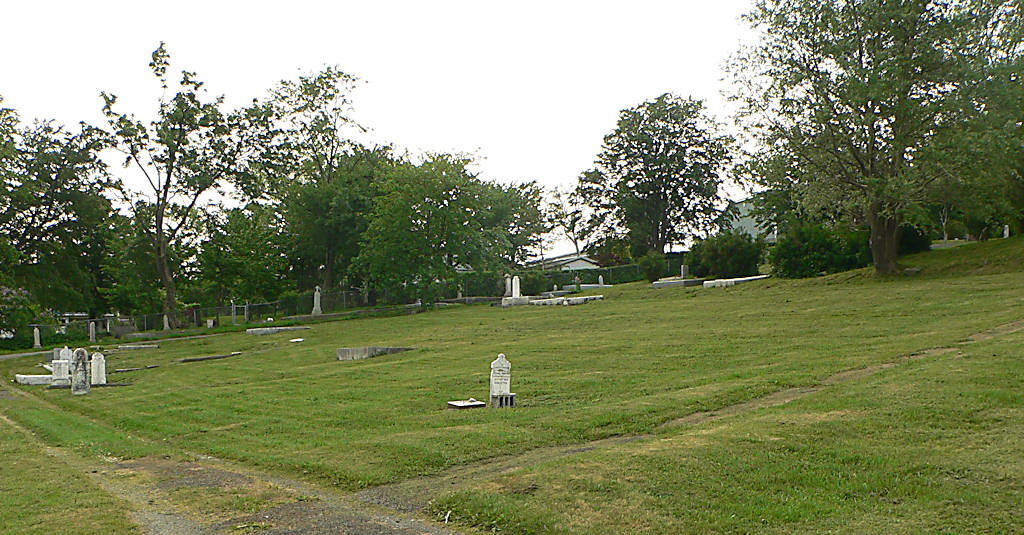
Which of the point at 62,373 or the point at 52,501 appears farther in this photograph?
the point at 62,373

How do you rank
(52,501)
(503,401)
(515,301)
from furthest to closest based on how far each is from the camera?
(515,301)
(503,401)
(52,501)

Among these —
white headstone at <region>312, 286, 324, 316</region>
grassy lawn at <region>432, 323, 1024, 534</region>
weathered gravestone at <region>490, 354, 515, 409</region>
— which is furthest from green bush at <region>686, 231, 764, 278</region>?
grassy lawn at <region>432, 323, 1024, 534</region>

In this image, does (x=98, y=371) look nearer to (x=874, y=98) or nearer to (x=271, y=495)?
(x=271, y=495)

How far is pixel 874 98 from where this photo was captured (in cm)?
2695

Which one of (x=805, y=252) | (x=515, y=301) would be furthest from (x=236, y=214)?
(x=805, y=252)

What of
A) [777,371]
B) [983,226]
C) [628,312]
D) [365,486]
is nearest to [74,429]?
[365,486]

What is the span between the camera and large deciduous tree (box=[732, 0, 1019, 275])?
27375 millimetres

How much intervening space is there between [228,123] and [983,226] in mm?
42412

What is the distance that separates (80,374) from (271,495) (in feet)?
48.2

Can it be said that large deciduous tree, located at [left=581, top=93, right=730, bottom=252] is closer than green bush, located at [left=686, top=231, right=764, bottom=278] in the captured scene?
No

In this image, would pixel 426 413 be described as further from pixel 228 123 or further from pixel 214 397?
pixel 228 123

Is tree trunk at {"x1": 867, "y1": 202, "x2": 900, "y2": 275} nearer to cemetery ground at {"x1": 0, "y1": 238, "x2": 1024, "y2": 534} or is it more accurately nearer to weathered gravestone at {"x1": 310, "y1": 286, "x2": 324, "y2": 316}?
cemetery ground at {"x1": 0, "y1": 238, "x2": 1024, "y2": 534}

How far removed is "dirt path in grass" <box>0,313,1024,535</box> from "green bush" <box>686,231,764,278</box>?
3064cm

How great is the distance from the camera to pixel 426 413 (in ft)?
42.5
